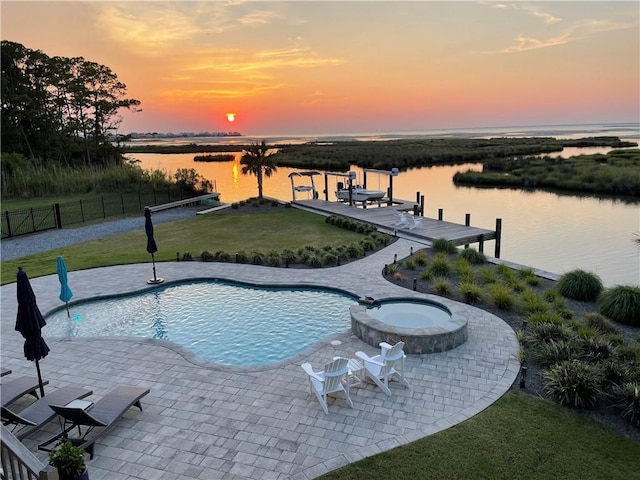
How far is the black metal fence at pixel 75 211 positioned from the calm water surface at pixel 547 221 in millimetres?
6499

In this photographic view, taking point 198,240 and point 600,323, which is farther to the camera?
point 198,240

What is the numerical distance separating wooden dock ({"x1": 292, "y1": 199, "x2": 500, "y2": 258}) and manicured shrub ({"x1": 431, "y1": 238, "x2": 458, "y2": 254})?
3.90 ft

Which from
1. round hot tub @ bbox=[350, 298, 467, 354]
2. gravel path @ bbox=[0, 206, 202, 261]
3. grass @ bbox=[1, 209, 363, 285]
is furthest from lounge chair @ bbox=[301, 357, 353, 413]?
gravel path @ bbox=[0, 206, 202, 261]

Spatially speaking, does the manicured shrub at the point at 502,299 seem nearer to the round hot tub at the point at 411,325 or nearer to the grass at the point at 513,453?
the round hot tub at the point at 411,325

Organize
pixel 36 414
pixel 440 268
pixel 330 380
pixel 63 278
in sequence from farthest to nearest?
pixel 440 268 < pixel 63 278 < pixel 330 380 < pixel 36 414

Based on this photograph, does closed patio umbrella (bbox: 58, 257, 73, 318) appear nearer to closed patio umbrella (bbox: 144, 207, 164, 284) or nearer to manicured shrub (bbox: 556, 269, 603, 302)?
closed patio umbrella (bbox: 144, 207, 164, 284)

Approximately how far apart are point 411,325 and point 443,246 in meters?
6.87

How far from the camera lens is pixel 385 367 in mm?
6887

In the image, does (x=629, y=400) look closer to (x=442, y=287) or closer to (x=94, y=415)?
(x=442, y=287)

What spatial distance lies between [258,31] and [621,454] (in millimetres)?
24022

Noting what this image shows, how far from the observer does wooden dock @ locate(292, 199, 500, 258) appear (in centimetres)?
1794

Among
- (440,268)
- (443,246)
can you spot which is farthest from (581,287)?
(443,246)

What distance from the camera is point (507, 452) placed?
5.46 meters

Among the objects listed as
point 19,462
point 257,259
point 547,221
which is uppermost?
point 19,462
